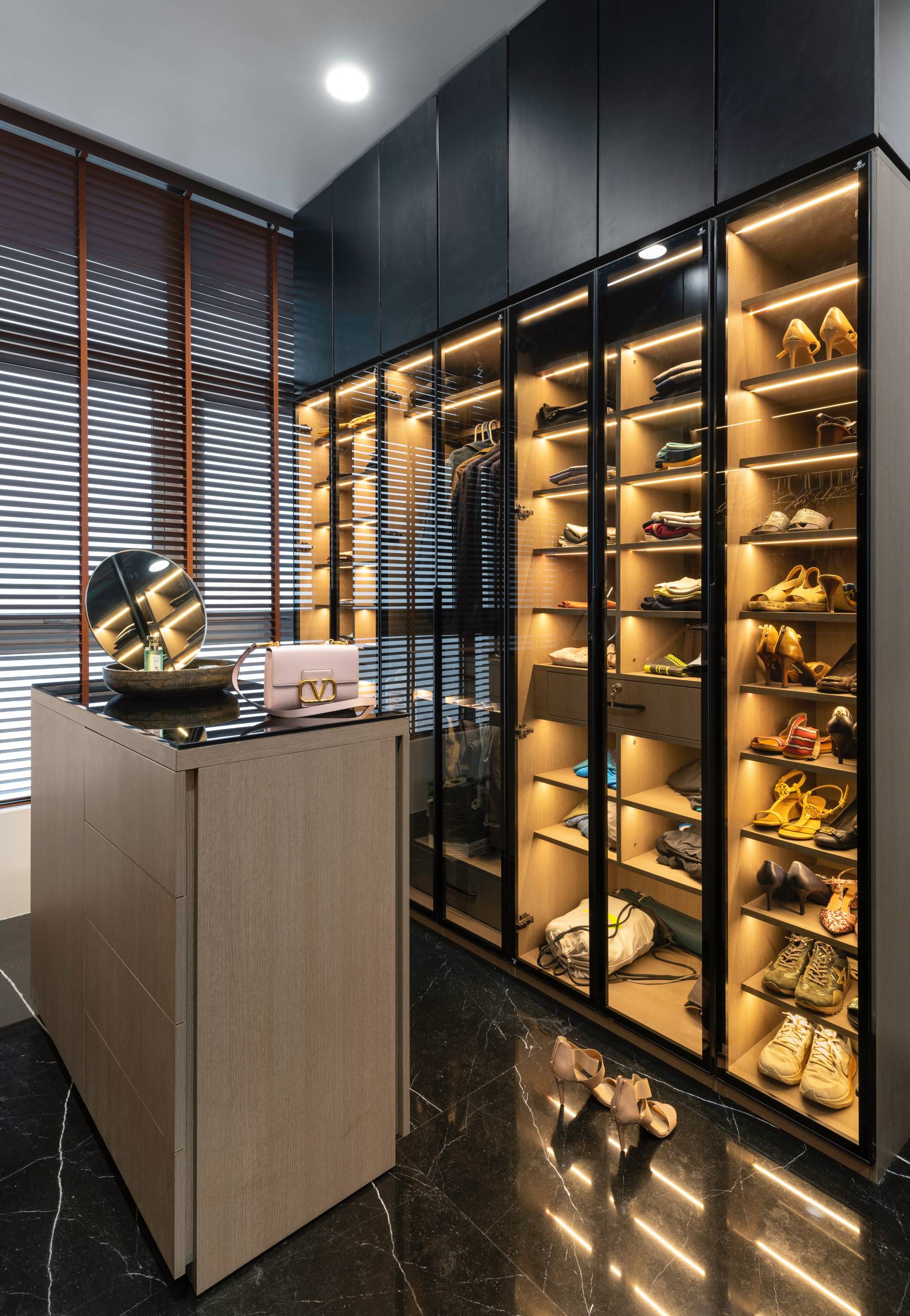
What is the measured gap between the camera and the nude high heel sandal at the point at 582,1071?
1895mm

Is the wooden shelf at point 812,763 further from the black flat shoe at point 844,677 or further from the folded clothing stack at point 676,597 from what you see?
the folded clothing stack at point 676,597

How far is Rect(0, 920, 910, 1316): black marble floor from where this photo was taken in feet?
4.44

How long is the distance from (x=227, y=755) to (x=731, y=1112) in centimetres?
162

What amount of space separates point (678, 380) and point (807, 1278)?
6.80ft

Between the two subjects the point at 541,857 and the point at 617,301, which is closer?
the point at 617,301

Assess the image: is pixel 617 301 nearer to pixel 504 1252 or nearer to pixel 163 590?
pixel 163 590

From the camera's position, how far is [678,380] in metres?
2.01

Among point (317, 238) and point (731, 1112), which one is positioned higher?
point (317, 238)

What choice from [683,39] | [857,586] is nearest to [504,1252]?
[857,586]

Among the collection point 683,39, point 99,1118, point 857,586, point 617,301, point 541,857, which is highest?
point 683,39

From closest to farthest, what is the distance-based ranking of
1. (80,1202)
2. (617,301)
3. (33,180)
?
1. (80,1202)
2. (617,301)
3. (33,180)

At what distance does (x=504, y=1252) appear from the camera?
1453mm

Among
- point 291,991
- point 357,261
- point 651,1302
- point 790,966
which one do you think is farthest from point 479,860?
point 357,261

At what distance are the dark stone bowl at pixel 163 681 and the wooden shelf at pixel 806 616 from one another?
136cm
